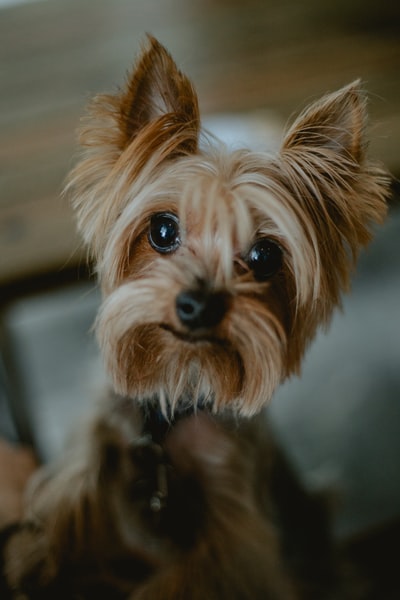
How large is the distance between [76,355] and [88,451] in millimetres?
A: 455

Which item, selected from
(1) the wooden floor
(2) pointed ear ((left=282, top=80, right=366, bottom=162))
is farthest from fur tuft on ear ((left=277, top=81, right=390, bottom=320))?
(1) the wooden floor

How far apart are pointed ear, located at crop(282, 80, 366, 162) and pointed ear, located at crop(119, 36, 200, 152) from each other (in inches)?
7.6

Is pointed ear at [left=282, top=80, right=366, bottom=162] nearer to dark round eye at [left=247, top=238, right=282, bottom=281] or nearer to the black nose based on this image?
dark round eye at [left=247, top=238, right=282, bottom=281]

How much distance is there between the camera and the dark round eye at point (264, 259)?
1085mm

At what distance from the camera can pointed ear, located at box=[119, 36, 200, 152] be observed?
0.97 metres

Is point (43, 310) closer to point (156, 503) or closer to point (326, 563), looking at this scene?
point (156, 503)

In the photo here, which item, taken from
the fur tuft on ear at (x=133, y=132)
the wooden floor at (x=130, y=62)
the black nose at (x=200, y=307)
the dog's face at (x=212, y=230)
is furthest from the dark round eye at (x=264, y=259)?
the wooden floor at (x=130, y=62)

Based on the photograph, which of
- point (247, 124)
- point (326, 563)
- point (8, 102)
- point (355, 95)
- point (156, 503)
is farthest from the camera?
point (8, 102)

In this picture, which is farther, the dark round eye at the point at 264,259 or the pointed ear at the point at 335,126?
the dark round eye at the point at 264,259

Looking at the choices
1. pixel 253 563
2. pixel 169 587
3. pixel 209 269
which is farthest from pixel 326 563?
pixel 209 269

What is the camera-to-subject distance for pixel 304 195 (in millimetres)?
1093

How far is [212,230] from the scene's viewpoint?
3.36ft

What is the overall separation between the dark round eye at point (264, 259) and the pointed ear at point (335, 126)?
19cm

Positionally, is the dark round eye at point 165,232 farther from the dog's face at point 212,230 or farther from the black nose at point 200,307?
the black nose at point 200,307
